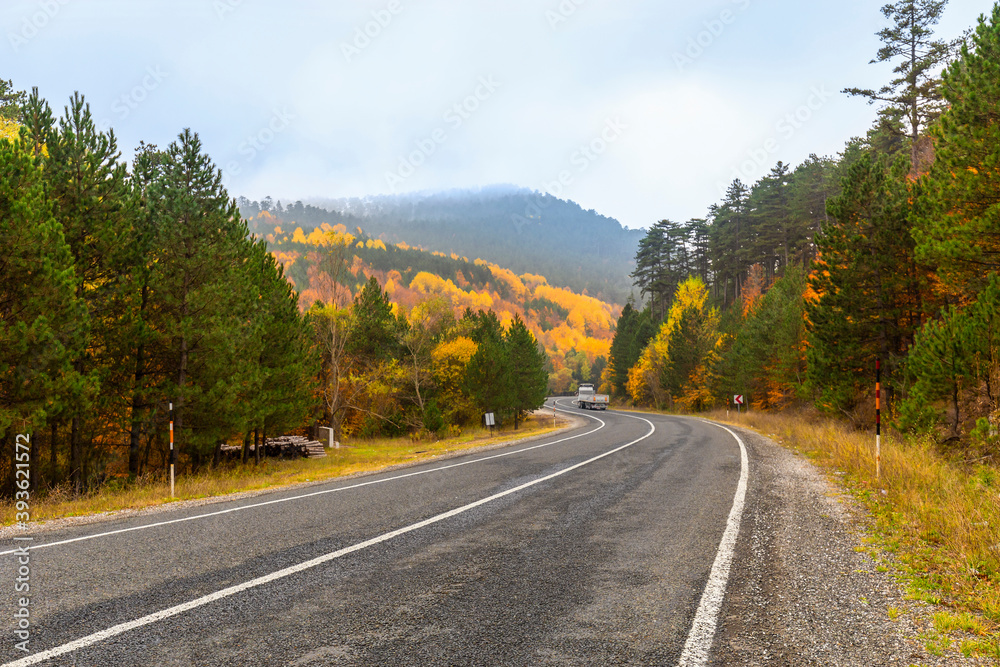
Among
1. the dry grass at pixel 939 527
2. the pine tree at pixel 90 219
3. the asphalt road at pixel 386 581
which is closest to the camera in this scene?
the asphalt road at pixel 386 581

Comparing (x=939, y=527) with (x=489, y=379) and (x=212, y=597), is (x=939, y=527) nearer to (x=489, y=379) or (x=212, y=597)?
(x=212, y=597)

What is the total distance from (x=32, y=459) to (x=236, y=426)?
191 inches

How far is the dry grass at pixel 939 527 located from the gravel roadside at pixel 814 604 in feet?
0.74

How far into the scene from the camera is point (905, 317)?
56.6 ft

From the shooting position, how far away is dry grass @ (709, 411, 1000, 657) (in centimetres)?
402

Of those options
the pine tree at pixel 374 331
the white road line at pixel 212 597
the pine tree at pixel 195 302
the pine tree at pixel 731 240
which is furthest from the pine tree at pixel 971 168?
the pine tree at pixel 731 240

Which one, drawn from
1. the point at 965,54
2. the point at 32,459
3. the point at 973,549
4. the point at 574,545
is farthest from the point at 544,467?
the point at 965,54

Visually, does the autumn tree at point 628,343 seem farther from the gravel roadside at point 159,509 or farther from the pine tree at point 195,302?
the gravel roadside at point 159,509

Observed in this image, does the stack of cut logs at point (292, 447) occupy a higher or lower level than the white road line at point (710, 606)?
lower

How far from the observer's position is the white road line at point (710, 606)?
3.34m

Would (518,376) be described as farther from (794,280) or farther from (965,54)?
(965,54)

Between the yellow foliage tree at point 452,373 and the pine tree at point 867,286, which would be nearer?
the pine tree at point 867,286

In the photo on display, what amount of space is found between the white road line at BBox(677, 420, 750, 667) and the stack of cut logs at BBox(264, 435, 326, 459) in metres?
21.8

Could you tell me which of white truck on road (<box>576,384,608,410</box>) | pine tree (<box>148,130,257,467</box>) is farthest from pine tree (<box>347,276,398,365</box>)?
white truck on road (<box>576,384,608,410</box>)
